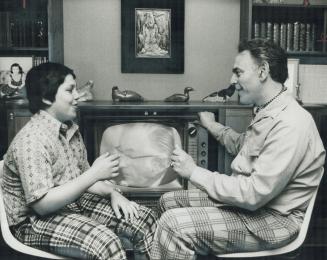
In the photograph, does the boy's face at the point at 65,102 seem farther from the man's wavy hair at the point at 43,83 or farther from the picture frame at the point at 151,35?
the picture frame at the point at 151,35

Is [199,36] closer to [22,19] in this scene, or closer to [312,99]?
[312,99]

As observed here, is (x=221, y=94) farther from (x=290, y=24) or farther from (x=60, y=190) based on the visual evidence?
(x=60, y=190)

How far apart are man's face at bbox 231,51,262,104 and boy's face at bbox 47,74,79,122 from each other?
65 centimetres

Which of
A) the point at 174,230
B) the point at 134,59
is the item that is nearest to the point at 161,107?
the point at 134,59

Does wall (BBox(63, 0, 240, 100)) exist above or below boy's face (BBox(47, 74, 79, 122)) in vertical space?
above

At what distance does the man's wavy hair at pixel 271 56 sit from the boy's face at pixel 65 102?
0.70 meters

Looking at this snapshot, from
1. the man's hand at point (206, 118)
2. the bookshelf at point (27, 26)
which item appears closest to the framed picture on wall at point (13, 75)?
the bookshelf at point (27, 26)

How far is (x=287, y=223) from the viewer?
1.59m

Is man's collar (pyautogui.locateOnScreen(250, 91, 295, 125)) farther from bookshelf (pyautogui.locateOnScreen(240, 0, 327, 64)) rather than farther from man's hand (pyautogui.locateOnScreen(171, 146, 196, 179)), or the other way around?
bookshelf (pyautogui.locateOnScreen(240, 0, 327, 64))

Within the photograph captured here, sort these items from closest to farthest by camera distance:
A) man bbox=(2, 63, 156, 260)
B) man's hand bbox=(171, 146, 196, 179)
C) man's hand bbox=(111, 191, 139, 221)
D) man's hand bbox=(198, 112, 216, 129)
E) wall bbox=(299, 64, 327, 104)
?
1. man bbox=(2, 63, 156, 260)
2. man's hand bbox=(171, 146, 196, 179)
3. man's hand bbox=(111, 191, 139, 221)
4. man's hand bbox=(198, 112, 216, 129)
5. wall bbox=(299, 64, 327, 104)

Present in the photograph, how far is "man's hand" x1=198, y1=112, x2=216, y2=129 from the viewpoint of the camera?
2.38 meters

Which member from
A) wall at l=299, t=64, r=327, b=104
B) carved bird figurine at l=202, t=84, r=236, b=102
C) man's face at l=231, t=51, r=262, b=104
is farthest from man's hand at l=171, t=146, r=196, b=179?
wall at l=299, t=64, r=327, b=104

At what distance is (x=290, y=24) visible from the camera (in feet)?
9.18

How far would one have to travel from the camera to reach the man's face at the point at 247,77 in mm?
1729
